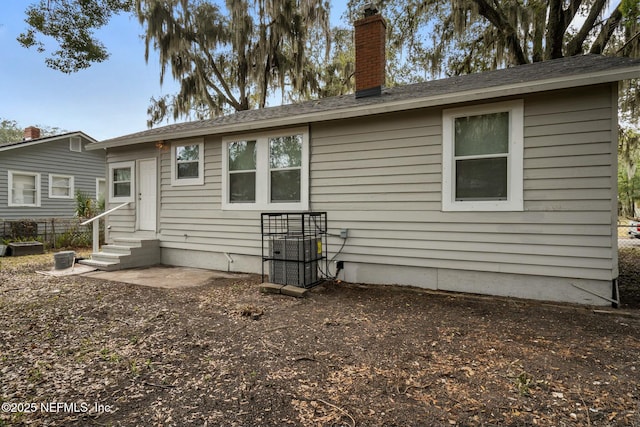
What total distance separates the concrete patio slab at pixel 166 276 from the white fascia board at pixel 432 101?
2.85 m

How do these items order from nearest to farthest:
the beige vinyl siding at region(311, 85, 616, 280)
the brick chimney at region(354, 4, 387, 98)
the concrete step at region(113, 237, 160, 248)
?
the beige vinyl siding at region(311, 85, 616, 280), the brick chimney at region(354, 4, 387, 98), the concrete step at region(113, 237, 160, 248)

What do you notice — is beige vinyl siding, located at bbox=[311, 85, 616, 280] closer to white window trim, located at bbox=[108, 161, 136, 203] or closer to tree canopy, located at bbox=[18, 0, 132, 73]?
white window trim, located at bbox=[108, 161, 136, 203]

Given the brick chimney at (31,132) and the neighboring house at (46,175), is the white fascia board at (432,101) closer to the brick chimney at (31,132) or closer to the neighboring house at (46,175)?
the neighboring house at (46,175)

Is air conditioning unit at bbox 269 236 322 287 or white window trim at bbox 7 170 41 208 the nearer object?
air conditioning unit at bbox 269 236 322 287

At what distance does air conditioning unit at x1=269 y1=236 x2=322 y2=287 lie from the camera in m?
4.98

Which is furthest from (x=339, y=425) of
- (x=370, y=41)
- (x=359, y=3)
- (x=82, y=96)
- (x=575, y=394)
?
(x=82, y=96)

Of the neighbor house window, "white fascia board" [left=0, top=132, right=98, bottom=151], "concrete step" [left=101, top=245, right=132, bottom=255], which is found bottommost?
"concrete step" [left=101, top=245, right=132, bottom=255]

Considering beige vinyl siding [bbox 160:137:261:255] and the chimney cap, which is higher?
the chimney cap

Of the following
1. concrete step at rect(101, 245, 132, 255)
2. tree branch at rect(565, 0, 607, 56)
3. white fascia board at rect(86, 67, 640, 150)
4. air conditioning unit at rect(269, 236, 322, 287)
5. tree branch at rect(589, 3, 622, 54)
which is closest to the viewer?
white fascia board at rect(86, 67, 640, 150)

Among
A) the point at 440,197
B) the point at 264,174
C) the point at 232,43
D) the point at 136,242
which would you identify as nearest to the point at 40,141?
the point at 232,43

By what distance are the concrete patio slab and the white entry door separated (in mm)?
1300

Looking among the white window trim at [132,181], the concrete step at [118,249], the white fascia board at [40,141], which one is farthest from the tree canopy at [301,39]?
the concrete step at [118,249]

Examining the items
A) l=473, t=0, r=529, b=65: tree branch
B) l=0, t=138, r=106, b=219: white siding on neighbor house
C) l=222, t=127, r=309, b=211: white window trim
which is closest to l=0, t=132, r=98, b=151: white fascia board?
l=0, t=138, r=106, b=219: white siding on neighbor house

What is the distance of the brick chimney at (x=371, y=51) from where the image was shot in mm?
6176
